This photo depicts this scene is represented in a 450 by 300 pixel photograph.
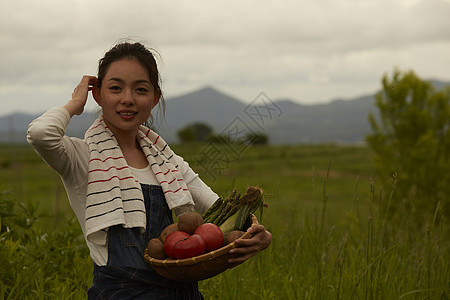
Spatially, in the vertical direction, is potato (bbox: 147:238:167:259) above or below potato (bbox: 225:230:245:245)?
below

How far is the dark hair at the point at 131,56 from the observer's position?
92.7 inches

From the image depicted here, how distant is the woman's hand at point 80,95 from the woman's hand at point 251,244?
0.96 meters

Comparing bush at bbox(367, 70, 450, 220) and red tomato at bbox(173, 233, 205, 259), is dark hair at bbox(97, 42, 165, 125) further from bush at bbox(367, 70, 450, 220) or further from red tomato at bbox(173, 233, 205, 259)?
bush at bbox(367, 70, 450, 220)

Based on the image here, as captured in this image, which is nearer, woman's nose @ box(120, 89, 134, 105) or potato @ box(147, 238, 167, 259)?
potato @ box(147, 238, 167, 259)

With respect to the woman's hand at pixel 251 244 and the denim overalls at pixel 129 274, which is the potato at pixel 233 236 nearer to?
the woman's hand at pixel 251 244

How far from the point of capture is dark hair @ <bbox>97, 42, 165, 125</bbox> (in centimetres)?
236

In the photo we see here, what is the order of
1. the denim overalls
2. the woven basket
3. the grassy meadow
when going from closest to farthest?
the woven basket < the denim overalls < the grassy meadow

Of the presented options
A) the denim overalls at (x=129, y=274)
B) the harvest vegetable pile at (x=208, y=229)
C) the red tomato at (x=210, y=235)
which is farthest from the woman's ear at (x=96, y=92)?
the red tomato at (x=210, y=235)

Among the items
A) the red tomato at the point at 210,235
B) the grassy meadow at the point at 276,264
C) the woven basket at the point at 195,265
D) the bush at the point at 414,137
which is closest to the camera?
the woven basket at the point at 195,265

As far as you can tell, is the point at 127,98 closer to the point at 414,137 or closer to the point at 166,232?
the point at 166,232

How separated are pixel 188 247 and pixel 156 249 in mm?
168

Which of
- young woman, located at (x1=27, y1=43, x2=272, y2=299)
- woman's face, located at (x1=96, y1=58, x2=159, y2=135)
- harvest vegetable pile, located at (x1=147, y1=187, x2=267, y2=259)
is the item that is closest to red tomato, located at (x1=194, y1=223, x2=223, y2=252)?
harvest vegetable pile, located at (x1=147, y1=187, x2=267, y2=259)

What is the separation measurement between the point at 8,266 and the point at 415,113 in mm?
6221

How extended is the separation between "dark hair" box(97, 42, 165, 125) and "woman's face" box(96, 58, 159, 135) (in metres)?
0.03
